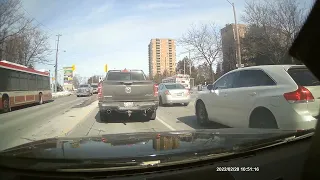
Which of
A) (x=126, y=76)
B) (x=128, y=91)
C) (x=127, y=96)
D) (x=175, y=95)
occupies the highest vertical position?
(x=126, y=76)

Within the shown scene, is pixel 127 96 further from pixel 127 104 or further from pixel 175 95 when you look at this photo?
pixel 175 95

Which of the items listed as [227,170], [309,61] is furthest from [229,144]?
[309,61]

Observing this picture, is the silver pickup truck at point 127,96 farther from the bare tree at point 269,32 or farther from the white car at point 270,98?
the bare tree at point 269,32

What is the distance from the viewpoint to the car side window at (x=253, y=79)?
6287 mm

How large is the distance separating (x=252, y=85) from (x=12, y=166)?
17.1 feet

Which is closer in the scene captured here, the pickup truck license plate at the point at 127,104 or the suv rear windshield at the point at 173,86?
the pickup truck license plate at the point at 127,104

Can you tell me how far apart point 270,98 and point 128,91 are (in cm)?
552

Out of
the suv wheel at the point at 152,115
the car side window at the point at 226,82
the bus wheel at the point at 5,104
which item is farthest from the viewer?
the bus wheel at the point at 5,104

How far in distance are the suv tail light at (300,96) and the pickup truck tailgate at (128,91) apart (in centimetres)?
564

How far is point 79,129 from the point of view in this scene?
9.07m

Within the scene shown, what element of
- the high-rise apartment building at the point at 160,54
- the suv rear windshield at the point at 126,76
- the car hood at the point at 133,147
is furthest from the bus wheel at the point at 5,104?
the high-rise apartment building at the point at 160,54

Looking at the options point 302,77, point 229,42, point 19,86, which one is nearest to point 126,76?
point 302,77

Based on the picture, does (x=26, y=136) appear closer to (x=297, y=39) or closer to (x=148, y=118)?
(x=148, y=118)

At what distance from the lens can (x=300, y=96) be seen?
549 centimetres
